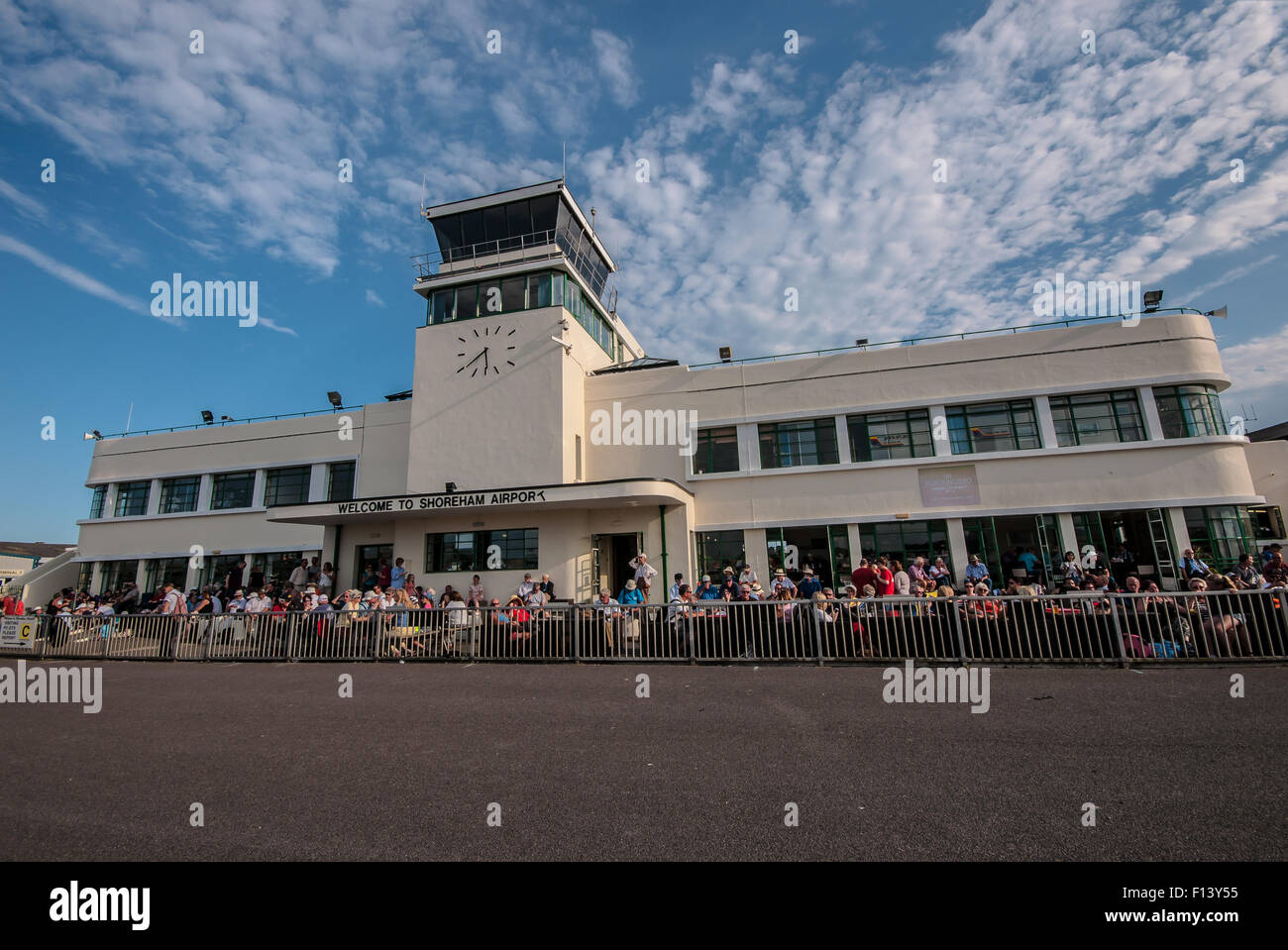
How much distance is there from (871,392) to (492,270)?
12.7 meters

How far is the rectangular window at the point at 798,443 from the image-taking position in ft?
59.3

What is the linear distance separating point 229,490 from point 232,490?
14 centimetres

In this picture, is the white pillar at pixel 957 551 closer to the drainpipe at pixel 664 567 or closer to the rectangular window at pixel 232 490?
the drainpipe at pixel 664 567

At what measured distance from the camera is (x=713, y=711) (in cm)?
686

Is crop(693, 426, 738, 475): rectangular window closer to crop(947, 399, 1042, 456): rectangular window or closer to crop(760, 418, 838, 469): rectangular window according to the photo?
crop(760, 418, 838, 469): rectangular window

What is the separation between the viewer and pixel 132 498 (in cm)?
2511

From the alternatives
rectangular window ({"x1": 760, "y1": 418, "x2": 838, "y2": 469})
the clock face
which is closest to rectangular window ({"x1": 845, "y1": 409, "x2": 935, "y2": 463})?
rectangular window ({"x1": 760, "y1": 418, "x2": 838, "y2": 469})

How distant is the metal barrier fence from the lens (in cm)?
852

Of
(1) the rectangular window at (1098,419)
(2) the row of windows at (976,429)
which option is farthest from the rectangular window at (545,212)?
(1) the rectangular window at (1098,419)

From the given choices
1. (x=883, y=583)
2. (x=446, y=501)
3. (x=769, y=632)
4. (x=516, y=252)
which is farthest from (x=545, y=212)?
(x=769, y=632)

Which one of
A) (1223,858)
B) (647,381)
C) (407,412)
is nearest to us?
(1223,858)

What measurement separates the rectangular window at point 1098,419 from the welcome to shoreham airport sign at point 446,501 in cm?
1440
